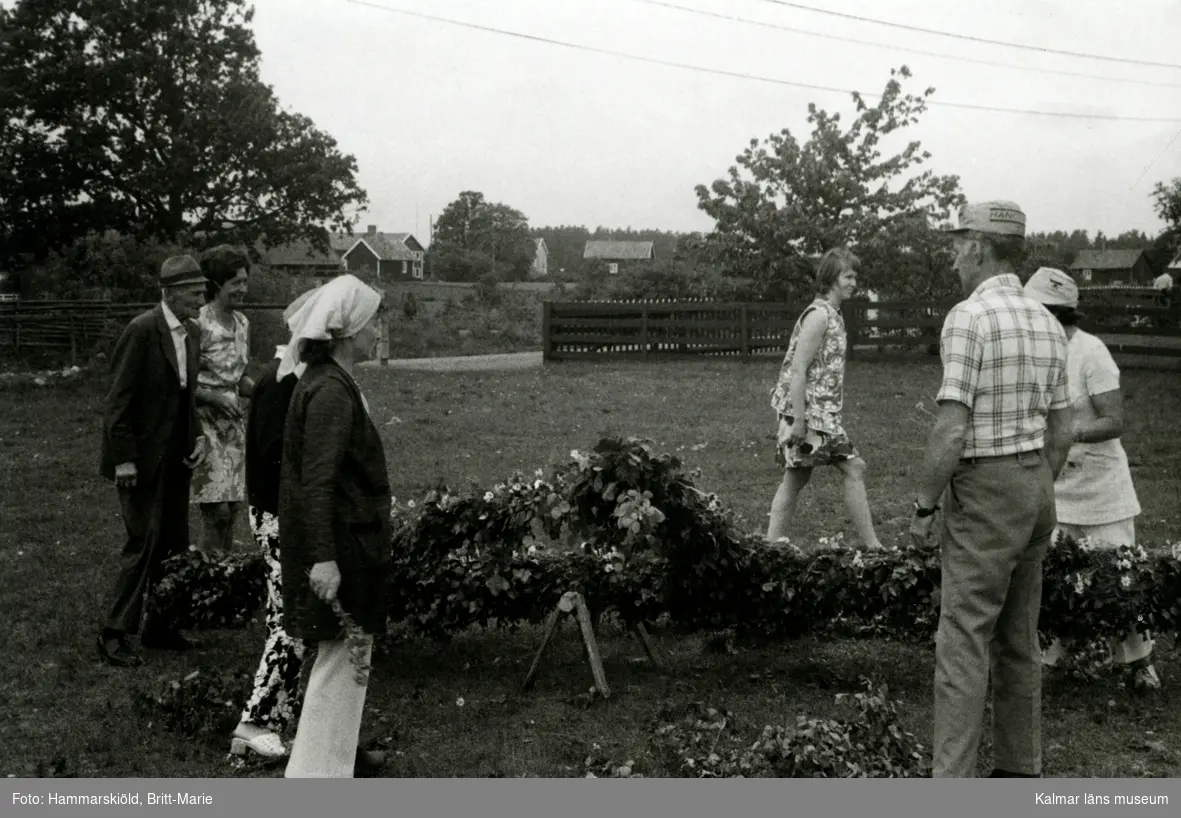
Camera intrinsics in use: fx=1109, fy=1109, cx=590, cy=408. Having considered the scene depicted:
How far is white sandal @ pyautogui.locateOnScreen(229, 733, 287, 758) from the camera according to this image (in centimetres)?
423

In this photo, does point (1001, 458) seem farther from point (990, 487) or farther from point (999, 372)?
point (999, 372)

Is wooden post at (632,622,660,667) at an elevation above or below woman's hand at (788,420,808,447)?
below

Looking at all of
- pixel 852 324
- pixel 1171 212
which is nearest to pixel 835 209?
pixel 852 324

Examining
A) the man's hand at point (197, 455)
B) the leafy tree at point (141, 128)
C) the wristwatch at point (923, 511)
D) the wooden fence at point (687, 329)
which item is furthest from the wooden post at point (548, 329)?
the wristwatch at point (923, 511)

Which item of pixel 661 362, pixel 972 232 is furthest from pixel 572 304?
pixel 972 232

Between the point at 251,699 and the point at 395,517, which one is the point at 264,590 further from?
the point at 251,699

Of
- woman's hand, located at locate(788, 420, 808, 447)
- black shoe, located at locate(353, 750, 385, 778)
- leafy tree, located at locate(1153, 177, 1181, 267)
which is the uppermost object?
leafy tree, located at locate(1153, 177, 1181, 267)

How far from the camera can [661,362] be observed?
23969 millimetres

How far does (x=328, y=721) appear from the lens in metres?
3.83

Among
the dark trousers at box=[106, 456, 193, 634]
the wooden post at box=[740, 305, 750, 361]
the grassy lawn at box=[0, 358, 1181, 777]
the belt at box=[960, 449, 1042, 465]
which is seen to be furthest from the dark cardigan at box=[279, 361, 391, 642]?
the wooden post at box=[740, 305, 750, 361]

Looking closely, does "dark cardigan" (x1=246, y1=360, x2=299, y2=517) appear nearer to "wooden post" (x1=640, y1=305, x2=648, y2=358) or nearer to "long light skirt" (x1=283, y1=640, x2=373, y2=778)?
"long light skirt" (x1=283, y1=640, x2=373, y2=778)

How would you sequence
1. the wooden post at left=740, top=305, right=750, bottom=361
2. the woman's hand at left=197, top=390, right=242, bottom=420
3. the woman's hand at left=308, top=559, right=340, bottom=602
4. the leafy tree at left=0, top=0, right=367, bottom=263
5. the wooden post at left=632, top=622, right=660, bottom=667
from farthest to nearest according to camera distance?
the wooden post at left=740, top=305, right=750, bottom=361 → the leafy tree at left=0, top=0, right=367, bottom=263 → the woman's hand at left=197, top=390, right=242, bottom=420 → the wooden post at left=632, top=622, right=660, bottom=667 → the woman's hand at left=308, top=559, right=340, bottom=602
